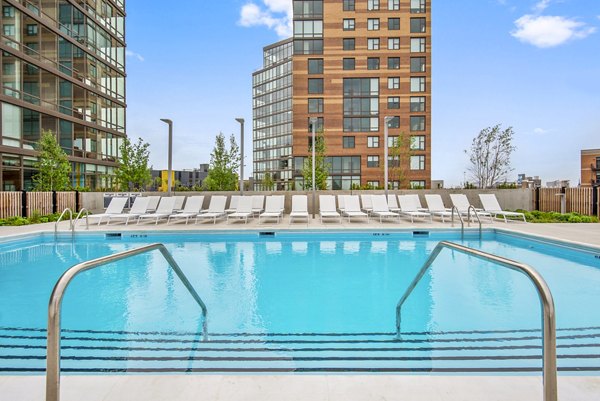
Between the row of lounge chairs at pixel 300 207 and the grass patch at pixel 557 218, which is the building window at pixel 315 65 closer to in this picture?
the row of lounge chairs at pixel 300 207

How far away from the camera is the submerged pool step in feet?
9.94

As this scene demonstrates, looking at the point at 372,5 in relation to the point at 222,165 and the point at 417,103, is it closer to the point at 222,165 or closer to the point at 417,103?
the point at 417,103

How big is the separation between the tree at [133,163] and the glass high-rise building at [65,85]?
5.19m

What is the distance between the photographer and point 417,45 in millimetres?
37250

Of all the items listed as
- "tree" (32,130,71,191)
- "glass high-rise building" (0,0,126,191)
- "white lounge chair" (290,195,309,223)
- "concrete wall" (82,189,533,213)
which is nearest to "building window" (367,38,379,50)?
"glass high-rise building" (0,0,126,191)

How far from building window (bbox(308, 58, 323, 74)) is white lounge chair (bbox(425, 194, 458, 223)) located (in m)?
27.3

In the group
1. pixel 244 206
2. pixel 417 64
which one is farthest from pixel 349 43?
pixel 244 206

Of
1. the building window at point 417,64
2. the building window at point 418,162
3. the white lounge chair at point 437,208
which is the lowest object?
the white lounge chair at point 437,208

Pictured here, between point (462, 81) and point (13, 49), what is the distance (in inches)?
1070

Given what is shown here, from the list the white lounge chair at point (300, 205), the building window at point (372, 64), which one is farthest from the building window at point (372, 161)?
the white lounge chair at point (300, 205)

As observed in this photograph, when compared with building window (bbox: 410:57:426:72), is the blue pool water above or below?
below

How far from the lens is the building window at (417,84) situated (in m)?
37.7

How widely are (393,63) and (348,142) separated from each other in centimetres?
952

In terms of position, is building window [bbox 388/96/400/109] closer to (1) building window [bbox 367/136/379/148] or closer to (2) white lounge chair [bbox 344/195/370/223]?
(1) building window [bbox 367/136/379/148]
